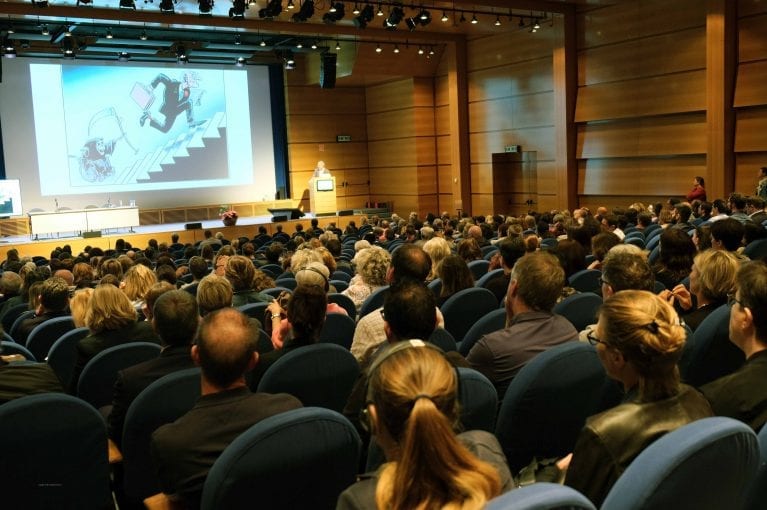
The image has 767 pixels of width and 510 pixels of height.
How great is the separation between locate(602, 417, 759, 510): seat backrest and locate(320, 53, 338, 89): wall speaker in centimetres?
1703

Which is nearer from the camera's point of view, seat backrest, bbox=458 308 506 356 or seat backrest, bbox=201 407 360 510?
seat backrest, bbox=201 407 360 510

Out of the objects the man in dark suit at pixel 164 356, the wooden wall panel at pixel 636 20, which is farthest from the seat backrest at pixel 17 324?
the wooden wall panel at pixel 636 20

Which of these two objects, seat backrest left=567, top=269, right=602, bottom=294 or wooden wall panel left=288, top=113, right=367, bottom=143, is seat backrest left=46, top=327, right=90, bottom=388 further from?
wooden wall panel left=288, top=113, right=367, bottom=143

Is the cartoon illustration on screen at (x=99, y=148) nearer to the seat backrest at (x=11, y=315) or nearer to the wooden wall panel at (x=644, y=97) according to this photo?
the wooden wall panel at (x=644, y=97)

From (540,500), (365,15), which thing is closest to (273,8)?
(365,15)

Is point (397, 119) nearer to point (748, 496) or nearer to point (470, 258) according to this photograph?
point (470, 258)

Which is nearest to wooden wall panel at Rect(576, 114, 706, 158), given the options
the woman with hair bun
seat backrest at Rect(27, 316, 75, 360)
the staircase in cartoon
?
the staircase in cartoon

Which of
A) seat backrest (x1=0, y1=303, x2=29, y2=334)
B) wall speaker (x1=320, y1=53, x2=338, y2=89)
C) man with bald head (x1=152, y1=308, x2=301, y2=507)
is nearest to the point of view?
man with bald head (x1=152, y1=308, x2=301, y2=507)

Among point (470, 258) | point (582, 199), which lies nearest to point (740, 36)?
point (582, 199)

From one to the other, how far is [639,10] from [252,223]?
31.7 ft

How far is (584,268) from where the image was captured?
5.36 m

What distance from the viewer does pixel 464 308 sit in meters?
4.44

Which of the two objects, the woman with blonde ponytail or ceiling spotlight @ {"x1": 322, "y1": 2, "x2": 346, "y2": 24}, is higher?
ceiling spotlight @ {"x1": 322, "y1": 2, "x2": 346, "y2": 24}

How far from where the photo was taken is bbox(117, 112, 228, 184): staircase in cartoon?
60.9 ft
